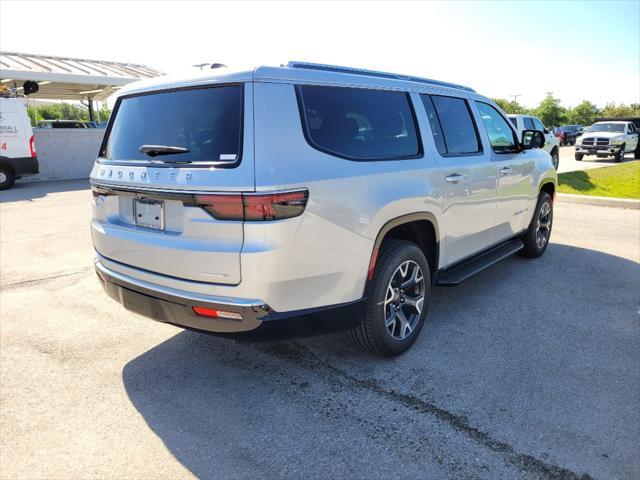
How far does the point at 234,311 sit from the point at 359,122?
4.83ft

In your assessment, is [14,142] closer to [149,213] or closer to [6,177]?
[6,177]

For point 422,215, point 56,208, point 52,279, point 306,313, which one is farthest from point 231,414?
point 56,208

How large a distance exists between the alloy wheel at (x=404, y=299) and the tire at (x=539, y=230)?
279cm

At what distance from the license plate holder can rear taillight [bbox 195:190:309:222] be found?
345mm

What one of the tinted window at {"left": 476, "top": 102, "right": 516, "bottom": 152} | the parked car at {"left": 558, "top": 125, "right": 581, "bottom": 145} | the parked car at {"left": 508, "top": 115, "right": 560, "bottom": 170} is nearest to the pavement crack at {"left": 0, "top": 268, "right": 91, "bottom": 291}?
the tinted window at {"left": 476, "top": 102, "right": 516, "bottom": 152}

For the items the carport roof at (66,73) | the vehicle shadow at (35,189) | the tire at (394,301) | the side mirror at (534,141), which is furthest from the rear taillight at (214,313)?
the carport roof at (66,73)

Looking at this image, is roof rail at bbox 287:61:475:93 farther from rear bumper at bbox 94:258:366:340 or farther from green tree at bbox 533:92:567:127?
green tree at bbox 533:92:567:127

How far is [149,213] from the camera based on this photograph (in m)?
2.84

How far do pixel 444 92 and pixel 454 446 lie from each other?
289cm

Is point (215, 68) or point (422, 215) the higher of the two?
point (215, 68)

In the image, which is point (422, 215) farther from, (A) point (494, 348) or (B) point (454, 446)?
(B) point (454, 446)

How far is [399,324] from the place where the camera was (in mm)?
3521

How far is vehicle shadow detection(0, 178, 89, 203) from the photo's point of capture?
12219 mm

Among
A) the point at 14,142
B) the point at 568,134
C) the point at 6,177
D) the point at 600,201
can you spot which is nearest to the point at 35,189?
the point at 6,177
